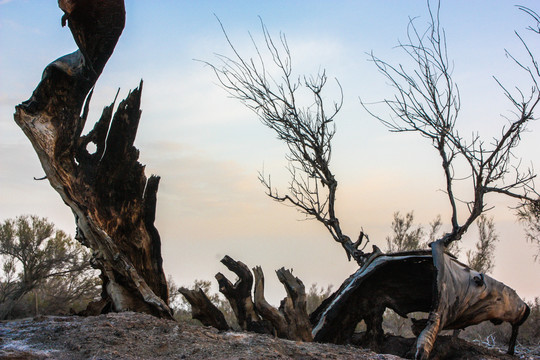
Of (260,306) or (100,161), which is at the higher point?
(100,161)

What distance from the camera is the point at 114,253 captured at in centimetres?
611

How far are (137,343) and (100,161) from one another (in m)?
2.59

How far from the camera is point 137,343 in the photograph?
4539mm

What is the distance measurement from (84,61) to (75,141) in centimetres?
A: 90

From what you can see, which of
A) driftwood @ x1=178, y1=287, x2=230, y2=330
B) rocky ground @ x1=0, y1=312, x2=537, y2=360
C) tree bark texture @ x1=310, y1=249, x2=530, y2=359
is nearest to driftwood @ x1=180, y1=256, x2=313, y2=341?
driftwood @ x1=178, y1=287, x2=230, y2=330

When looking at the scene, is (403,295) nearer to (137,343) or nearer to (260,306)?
(260,306)

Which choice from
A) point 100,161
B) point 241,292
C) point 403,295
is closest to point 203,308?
point 241,292

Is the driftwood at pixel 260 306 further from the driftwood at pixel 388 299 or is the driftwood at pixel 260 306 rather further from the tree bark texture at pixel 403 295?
the tree bark texture at pixel 403 295

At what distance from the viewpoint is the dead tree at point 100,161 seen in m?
5.98

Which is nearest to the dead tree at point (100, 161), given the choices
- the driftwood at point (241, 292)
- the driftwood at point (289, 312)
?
the driftwood at point (241, 292)

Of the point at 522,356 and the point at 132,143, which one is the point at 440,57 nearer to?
the point at 522,356

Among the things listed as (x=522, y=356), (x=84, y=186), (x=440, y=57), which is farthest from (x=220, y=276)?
(x=440, y=57)

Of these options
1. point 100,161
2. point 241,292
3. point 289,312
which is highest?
point 100,161

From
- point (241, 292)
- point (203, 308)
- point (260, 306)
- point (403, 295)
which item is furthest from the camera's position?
point (403, 295)
